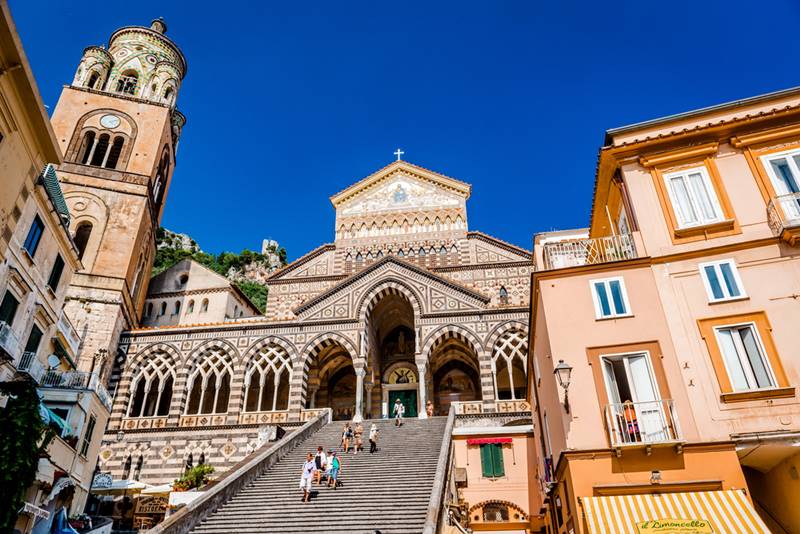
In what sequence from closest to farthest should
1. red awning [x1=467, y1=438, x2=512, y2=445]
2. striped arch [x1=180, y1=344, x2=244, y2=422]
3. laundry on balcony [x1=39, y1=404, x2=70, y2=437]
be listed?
laundry on balcony [x1=39, y1=404, x2=70, y2=437]
red awning [x1=467, y1=438, x2=512, y2=445]
striped arch [x1=180, y1=344, x2=244, y2=422]

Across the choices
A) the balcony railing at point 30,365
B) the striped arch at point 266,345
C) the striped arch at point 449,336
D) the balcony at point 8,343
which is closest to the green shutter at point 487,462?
the striped arch at point 449,336

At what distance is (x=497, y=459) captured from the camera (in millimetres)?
19156

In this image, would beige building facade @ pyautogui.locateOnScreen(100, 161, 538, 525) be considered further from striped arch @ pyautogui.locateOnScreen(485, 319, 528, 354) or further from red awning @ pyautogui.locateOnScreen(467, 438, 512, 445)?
red awning @ pyautogui.locateOnScreen(467, 438, 512, 445)

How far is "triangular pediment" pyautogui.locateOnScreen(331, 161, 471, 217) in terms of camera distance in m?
37.4

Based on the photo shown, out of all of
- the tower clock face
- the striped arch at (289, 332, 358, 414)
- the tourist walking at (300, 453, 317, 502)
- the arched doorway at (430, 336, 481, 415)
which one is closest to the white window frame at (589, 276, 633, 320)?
the tourist walking at (300, 453, 317, 502)

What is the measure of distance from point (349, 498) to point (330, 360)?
626 inches

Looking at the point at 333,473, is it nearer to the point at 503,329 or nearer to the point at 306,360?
the point at 306,360

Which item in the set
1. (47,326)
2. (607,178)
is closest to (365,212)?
(47,326)

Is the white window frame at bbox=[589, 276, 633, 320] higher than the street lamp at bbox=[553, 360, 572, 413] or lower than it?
higher

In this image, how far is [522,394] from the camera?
2900 cm

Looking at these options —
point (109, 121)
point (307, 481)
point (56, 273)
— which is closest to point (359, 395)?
point (307, 481)

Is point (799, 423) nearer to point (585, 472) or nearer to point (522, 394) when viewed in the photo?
point (585, 472)

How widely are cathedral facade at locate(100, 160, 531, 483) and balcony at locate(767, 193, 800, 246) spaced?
14689 mm

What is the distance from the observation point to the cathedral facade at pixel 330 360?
2616cm
